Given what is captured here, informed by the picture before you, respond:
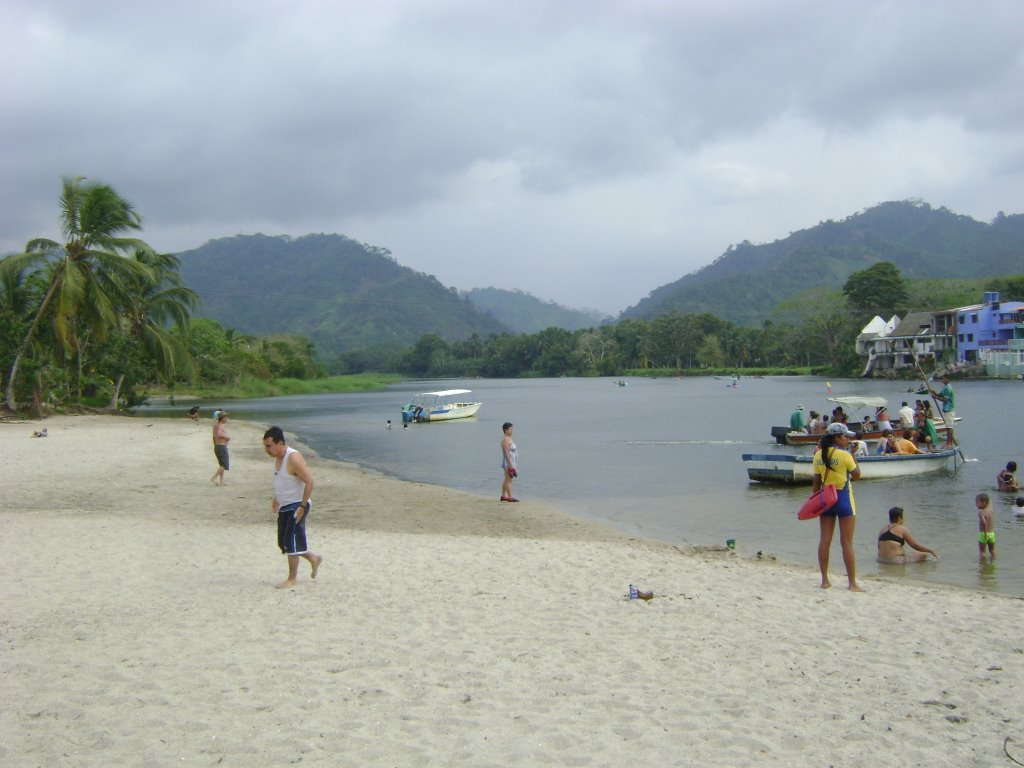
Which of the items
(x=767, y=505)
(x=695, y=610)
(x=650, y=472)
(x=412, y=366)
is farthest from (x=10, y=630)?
(x=412, y=366)

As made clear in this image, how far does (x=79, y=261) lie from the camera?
119ft

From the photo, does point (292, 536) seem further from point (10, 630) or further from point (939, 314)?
point (939, 314)

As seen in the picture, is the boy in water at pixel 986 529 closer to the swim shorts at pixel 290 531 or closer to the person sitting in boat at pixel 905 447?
the swim shorts at pixel 290 531

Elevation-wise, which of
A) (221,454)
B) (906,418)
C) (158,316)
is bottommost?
(906,418)

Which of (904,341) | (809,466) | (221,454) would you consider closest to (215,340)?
(221,454)

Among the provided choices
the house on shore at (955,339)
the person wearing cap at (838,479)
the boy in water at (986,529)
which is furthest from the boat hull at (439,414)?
the house on shore at (955,339)

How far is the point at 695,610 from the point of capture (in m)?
8.26

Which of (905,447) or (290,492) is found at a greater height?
(290,492)

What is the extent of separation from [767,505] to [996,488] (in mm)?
6435

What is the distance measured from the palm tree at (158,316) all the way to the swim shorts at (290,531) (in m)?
38.9

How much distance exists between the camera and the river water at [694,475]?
14.2 metres

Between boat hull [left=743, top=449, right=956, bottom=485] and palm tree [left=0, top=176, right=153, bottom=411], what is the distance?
96.3 feet

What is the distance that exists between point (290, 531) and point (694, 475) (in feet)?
60.0

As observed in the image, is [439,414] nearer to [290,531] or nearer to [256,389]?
[290,531]
